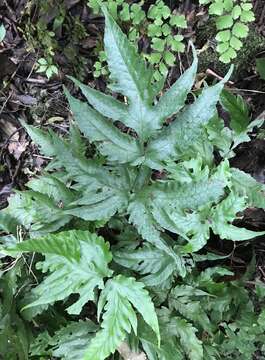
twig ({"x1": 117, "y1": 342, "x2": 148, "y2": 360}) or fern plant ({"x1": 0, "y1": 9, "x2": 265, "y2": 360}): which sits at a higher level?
fern plant ({"x1": 0, "y1": 9, "x2": 265, "y2": 360})

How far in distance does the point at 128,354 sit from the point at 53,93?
148cm

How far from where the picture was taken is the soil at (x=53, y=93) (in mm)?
2422

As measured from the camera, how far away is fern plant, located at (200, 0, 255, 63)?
2.07 m

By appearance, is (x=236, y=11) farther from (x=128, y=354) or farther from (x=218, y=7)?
(x=128, y=354)

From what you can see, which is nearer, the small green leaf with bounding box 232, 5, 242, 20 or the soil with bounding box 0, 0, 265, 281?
the small green leaf with bounding box 232, 5, 242, 20

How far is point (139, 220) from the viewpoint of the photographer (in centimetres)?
176

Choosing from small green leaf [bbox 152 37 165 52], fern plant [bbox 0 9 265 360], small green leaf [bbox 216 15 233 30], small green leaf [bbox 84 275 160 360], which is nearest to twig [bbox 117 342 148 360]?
fern plant [bbox 0 9 265 360]

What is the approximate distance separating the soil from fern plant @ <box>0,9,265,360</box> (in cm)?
34

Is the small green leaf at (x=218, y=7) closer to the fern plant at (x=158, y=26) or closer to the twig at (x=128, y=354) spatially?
the fern plant at (x=158, y=26)

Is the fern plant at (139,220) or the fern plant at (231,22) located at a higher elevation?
the fern plant at (231,22)

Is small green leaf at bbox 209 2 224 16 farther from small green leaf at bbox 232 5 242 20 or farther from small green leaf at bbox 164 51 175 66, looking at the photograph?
small green leaf at bbox 164 51 175 66

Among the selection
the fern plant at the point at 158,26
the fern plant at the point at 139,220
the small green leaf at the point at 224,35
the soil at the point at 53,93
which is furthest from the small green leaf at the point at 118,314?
the small green leaf at the point at 224,35

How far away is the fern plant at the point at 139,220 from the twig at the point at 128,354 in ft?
0.11

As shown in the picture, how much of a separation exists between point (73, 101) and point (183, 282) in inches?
38.7
